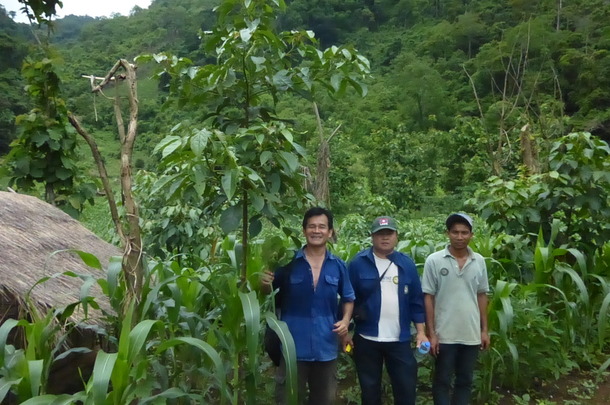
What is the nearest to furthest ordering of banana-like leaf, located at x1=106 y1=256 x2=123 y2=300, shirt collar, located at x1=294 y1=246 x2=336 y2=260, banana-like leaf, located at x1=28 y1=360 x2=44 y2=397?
banana-like leaf, located at x1=28 y1=360 x2=44 y2=397 < banana-like leaf, located at x1=106 y1=256 x2=123 y2=300 < shirt collar, located at x1=294 y1=246 x2=336 y2=260

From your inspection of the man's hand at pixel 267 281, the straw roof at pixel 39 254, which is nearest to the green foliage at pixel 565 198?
the man's hand at pixel 267 281

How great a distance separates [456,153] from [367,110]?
1135 cm

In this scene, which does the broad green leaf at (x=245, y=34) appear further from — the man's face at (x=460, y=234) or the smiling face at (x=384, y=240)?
the man's face at (x=460, y=234)

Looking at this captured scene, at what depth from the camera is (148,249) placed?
15.9 feet

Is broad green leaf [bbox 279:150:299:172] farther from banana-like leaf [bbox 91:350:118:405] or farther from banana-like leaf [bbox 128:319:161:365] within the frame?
Result: banana-like leaf [bbox 91:350:118:405]

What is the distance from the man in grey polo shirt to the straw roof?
4.98 feet

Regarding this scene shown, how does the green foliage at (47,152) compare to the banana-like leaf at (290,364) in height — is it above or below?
above

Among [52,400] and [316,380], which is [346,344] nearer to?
[316,380]

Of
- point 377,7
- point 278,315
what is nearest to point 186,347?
point 278,315

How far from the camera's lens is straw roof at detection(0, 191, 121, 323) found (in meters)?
2.57

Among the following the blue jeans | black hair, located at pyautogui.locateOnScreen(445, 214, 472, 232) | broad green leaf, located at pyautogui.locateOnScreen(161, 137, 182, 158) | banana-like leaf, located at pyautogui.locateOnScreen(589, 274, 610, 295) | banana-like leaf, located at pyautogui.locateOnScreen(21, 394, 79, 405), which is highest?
broad green leaf, located at pyautogui.locateOnScreen(161, 137, 182, 158)

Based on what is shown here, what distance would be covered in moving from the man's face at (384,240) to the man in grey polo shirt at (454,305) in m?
0.22

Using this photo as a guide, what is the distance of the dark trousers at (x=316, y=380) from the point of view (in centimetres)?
236

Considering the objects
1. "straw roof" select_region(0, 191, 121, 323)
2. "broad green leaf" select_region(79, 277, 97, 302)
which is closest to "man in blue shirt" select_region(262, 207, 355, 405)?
"broad green leaf" select_region(79, 277, 97, 302)
